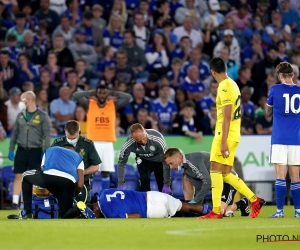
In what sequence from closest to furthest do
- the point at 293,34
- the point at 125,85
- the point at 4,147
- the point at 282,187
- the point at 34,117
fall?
the point at 282,187 → the point at 34,117 → the point at 4,147 → the point at 125,85 → the point at 293,34

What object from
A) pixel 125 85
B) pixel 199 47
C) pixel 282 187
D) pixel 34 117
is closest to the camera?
pixel 282 187

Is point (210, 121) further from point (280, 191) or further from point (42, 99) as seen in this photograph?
point (280, 191)

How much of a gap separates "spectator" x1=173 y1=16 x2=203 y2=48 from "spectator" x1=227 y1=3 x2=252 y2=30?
1231 mm

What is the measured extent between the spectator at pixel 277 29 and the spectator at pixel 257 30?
0.37 feet

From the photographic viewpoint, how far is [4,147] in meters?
19.9

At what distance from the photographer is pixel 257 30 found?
2491cm

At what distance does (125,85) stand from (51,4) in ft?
11.3

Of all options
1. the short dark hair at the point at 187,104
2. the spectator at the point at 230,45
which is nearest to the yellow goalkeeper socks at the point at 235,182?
the short dark hair at the point at 187,104

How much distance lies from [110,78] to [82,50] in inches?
47.0

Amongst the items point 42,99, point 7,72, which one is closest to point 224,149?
point 42,99

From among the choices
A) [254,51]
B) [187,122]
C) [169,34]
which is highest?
[169,34]

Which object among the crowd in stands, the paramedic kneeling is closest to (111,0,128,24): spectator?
the crowd in stands
